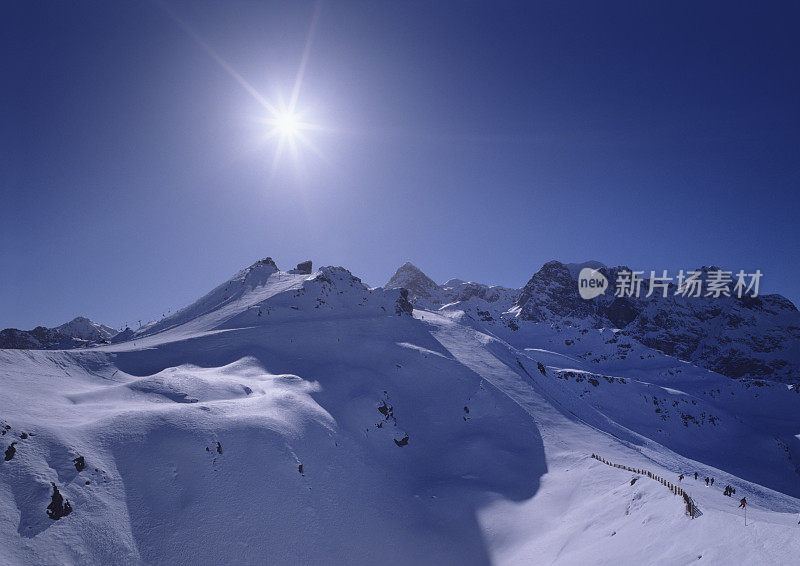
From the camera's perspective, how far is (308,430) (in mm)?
36812

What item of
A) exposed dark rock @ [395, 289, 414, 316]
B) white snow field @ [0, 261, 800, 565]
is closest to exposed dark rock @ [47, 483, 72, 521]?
white snow field @ [0, 261, 800, 565]

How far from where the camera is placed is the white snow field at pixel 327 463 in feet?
65.0

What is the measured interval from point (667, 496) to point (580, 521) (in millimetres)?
6796

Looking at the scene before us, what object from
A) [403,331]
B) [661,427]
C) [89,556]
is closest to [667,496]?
[89,556]

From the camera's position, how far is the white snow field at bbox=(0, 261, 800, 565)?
1980 centimetres

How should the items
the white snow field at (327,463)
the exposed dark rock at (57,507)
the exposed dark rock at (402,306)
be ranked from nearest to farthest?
the exposed dark rock at (57,507) < the white snow field at (327,463) < the exposed dark rock at (402,306)

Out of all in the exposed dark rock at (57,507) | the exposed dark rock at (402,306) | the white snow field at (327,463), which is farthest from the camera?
the exposed dark rock at (402,306)

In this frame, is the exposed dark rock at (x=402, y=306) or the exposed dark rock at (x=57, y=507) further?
the exposed dark rock at (x=402, y=306)

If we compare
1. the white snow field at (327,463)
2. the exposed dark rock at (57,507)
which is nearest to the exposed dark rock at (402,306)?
the white snow field at (327,463)

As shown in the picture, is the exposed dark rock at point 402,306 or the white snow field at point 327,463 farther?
the exposed dark rock at point 402,306

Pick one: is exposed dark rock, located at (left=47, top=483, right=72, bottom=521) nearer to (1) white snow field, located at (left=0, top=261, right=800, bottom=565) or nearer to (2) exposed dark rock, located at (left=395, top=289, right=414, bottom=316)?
(1) white snow field, located at (left=0, top=261, right=800, bottom=565)

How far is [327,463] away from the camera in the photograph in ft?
114

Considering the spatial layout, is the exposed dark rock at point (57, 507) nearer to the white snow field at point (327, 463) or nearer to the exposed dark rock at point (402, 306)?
the white snow field at point (327, 463)

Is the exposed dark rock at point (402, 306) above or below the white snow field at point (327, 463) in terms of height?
above
